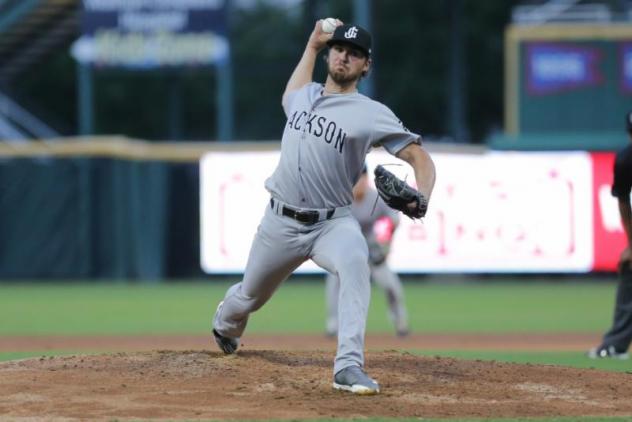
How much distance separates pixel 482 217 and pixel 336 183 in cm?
1358

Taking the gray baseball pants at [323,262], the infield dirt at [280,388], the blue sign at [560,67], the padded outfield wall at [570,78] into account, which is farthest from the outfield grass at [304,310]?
the blue sign at [560,67]

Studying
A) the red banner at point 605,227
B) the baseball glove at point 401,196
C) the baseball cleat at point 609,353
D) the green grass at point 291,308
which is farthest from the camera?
the red banner at point 605,227

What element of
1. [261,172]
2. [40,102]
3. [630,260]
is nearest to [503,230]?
[261,172]

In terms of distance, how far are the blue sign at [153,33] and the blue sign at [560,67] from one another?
579 cm

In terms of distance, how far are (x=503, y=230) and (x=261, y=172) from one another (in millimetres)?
3800

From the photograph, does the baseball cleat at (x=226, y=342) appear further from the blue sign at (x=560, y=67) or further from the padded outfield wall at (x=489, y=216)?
the blue sign at (x=560, y=67)

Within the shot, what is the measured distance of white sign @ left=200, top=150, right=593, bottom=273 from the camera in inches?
813

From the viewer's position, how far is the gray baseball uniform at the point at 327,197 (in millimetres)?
7316

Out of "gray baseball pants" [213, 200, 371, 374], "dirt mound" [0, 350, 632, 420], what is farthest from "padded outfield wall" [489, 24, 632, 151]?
"gray baseball pants" [213, 200, 371, 374]

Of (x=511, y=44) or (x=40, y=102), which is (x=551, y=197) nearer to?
(x=511, y=44)

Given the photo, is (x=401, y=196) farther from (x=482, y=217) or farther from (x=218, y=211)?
(x=218, y=211)

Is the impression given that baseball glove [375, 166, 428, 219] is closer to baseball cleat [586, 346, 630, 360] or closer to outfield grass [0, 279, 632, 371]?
outfield grass [0, 279, 632, 371]

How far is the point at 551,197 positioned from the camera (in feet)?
67.9

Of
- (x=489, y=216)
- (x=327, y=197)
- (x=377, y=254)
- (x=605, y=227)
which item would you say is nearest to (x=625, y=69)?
(x=605, y=227)
